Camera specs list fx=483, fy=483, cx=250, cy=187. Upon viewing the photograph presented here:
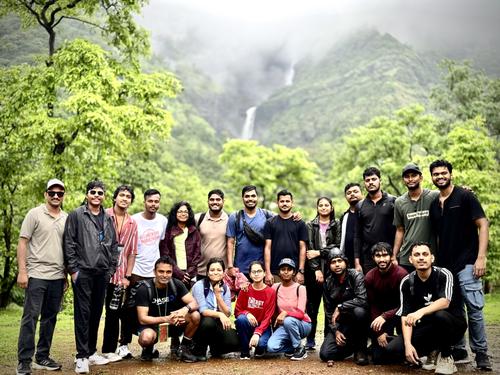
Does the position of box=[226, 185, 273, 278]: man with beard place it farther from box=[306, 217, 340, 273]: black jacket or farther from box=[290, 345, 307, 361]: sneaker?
box=[290, 345, 307, 361]: sneaker

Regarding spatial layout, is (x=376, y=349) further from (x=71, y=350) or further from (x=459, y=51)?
(x=459, y=51)

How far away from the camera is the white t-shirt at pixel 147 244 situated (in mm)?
6465

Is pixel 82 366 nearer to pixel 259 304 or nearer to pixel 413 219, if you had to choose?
pixel 259 304

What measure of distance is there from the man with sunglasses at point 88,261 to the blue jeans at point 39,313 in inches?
9.3

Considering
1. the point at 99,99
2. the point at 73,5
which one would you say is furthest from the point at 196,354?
the point at 73,5

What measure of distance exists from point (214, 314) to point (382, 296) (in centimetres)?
212

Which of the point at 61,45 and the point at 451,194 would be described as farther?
the point at 61,45

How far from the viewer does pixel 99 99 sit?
36.2ft

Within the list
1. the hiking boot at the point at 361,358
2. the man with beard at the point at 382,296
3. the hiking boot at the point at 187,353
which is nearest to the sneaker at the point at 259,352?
the hiking boot at the point at 187,353

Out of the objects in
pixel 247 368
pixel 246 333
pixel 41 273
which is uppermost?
pixel 41 273

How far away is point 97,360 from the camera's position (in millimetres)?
6008

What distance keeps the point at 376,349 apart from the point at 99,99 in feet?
26.9

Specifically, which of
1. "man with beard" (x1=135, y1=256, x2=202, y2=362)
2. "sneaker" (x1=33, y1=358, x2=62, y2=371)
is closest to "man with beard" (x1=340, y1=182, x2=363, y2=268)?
"man with beard" (x1=135, y1=256, x2=202, y2=362)

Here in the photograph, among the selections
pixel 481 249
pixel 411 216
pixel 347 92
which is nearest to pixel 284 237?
pixel 411 216
